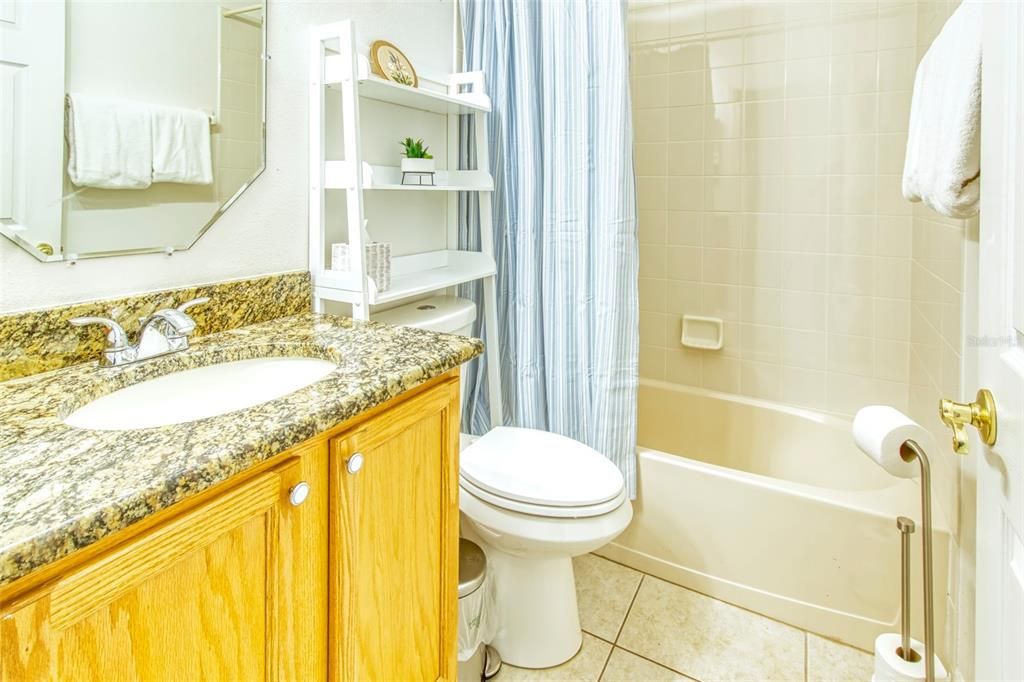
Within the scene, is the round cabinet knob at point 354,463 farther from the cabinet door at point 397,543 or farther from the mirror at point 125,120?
the mirror at point 125,120

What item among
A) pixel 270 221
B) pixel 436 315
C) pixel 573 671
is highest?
pixel 270 221

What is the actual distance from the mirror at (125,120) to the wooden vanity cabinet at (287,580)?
62 cm

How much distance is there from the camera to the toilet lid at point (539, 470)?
1.43 m

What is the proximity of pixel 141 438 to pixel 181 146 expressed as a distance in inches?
27.6

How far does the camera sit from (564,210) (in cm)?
181

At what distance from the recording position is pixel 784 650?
5.33 ft

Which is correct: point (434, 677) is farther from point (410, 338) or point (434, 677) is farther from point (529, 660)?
point (410, 338)

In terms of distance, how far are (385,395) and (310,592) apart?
0.96 ft

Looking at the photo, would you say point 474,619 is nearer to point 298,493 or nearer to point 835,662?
point 298,493

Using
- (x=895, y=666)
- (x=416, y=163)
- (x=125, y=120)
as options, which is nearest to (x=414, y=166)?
(x=416, y=163)

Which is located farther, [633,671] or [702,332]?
[702,332]

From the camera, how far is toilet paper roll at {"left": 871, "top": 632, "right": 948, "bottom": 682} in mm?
1174

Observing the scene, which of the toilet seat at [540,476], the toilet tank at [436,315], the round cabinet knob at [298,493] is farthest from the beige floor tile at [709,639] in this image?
the round cabinet knob at [298,493]

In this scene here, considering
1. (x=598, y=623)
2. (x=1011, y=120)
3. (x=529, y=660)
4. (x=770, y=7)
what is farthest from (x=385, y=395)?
(x=770, y=7)
